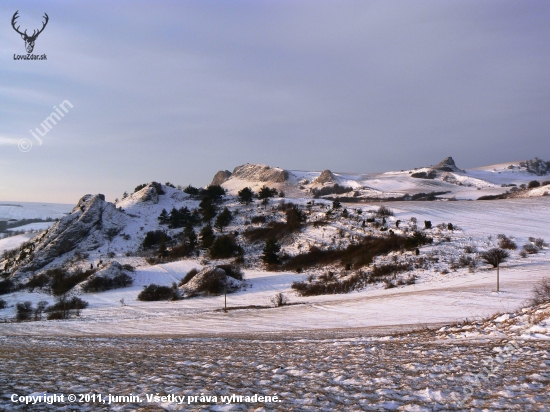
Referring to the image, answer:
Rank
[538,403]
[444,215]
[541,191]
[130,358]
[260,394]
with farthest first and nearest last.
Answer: [541,191], [444,215], [130,358], [260,394], [538,403]

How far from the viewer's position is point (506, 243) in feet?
105

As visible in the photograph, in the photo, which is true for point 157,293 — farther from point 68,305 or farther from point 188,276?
point 68,305

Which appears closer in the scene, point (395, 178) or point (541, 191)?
point (541, 191)

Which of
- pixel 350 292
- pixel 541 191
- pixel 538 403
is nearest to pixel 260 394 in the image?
pixel 538 403

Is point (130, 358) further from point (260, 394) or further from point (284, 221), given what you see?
point (284, 221)

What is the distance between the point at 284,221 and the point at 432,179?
284ft

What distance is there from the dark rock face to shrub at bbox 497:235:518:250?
43.0m

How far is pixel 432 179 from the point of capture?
122m

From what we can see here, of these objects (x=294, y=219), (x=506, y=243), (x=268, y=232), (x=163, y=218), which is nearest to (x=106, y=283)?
(x=268, y=232)

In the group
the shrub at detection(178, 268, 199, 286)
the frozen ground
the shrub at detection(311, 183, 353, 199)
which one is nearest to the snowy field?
the shrub at detection(178, 268, 199, 286)

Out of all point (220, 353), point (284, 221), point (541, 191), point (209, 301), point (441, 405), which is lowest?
point (209, 301)

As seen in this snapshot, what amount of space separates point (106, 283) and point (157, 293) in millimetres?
6763

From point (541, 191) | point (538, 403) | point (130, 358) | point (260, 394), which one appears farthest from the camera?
point (541, 191)

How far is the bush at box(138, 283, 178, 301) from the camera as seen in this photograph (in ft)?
98.3
